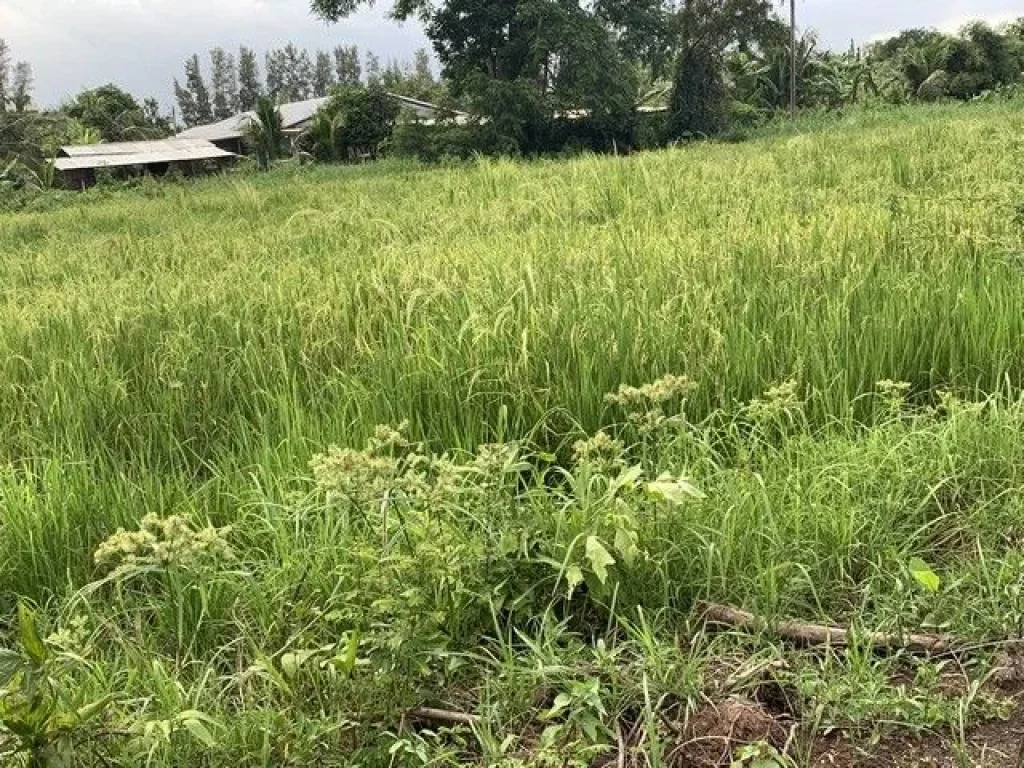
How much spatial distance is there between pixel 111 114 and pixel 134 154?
19107mm

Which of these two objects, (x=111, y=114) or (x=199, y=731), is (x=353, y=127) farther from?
(x=199, y=731)

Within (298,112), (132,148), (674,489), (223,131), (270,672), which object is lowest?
(270,672)

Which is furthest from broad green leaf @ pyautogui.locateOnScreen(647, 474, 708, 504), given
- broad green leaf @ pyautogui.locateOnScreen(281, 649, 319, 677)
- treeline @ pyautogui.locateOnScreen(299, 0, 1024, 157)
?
treeline @ pyautogui.locateOnScreen(299, 0, 1024, 157)

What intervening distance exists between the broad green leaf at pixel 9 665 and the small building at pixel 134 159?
32237mm

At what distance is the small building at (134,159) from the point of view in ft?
104

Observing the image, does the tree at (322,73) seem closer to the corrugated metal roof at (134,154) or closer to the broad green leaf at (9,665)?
the corrugated metal roof at (134,154)

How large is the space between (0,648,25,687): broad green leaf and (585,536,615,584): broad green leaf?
1.00m

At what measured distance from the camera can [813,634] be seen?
173cm

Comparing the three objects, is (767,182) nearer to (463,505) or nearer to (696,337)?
(696,337)

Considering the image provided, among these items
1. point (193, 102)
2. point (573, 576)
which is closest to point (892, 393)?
point (573, 576)

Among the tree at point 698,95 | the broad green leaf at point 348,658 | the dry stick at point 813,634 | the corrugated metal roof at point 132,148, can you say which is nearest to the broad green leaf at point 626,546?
the dry stick at point 813,634

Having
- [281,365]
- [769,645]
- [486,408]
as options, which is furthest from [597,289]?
[769,645]

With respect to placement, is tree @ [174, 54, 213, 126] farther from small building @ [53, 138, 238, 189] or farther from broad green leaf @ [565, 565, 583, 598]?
broad green leaf @ [565, 565, 583, 598]

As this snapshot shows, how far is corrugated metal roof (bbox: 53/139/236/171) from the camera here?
31.7 meters
